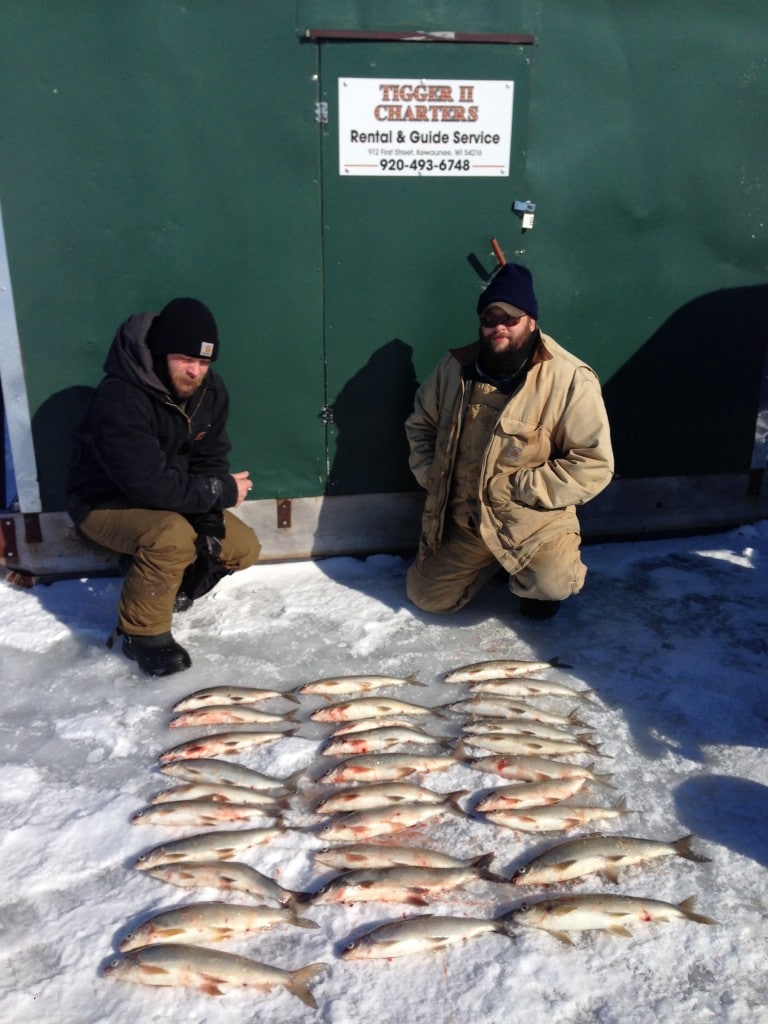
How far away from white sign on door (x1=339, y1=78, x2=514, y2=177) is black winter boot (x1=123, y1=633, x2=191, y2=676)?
2.59 meters

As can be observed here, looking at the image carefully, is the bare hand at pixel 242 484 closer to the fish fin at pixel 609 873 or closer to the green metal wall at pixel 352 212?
the green metal wall at pixel 352 212

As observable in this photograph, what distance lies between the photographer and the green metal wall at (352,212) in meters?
4.58

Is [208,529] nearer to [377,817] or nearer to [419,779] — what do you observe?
[419,779]

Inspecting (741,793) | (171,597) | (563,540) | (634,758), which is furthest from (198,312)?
(741,793)

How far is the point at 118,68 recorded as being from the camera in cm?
452

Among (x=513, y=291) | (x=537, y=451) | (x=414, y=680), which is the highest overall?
(x=513, y=291)

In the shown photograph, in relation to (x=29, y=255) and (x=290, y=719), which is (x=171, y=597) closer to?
(x=290, y=719)

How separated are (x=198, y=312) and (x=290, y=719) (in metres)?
1.84

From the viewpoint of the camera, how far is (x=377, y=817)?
11.0 ft

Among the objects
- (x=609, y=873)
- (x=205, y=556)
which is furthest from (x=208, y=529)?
(x=609, y=873)

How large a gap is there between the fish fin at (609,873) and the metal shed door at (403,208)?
2.85 metres

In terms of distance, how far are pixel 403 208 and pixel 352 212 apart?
279 millimetres

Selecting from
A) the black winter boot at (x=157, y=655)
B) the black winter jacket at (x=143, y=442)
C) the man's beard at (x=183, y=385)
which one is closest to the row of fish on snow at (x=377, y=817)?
the black winter boot at (x=157, y=655)

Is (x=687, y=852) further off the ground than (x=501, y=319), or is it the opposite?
(x=501, y=319)
